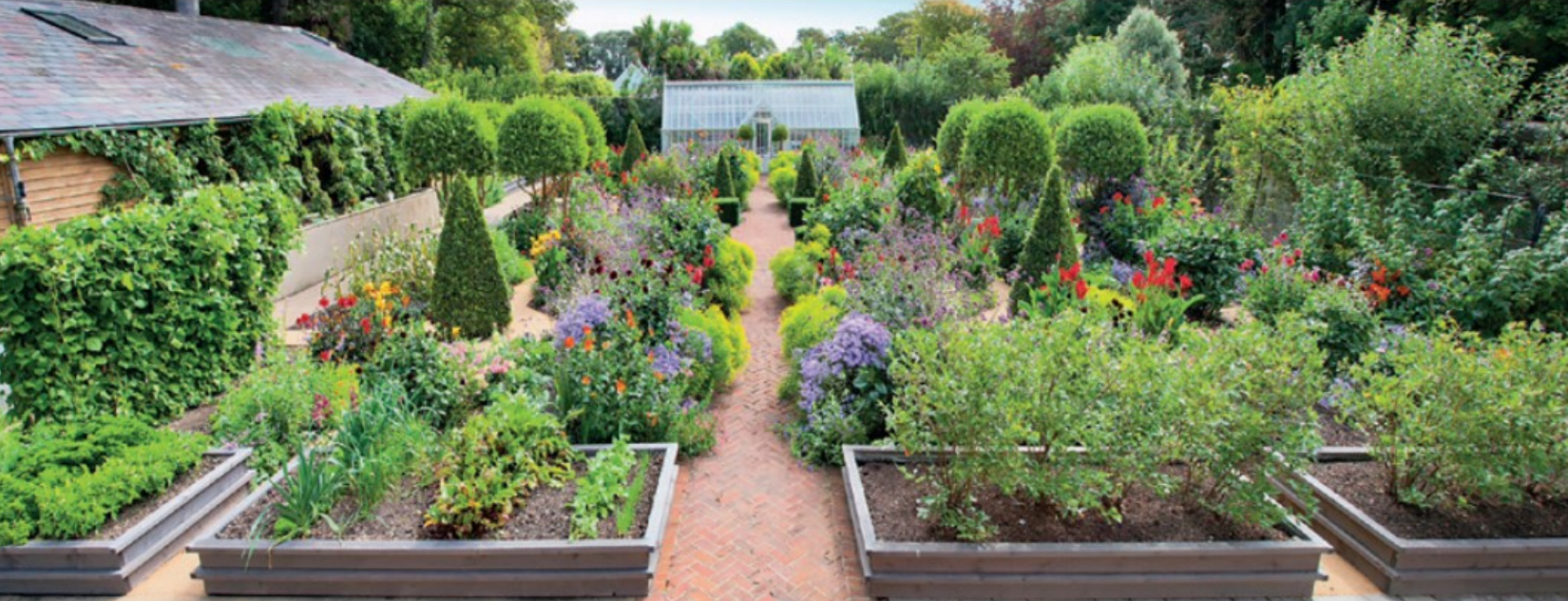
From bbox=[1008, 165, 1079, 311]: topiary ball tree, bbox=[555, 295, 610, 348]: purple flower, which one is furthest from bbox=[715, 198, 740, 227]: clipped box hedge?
bbox=[555, 295, 610, 348]: purple flower

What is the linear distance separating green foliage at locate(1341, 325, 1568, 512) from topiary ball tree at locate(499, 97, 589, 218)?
10.1 meters

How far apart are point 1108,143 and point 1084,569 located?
355 inches

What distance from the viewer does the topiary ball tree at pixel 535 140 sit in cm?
1193

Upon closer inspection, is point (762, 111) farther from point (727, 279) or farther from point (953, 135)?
point (727, 279)

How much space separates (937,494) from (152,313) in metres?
5.24

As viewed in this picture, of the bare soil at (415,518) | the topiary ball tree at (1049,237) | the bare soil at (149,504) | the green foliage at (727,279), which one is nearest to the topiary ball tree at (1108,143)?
the topiary ball tree at (1049,237)

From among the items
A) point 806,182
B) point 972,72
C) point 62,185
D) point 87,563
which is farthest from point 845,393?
point 972,72

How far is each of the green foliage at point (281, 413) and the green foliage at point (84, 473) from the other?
344 mm

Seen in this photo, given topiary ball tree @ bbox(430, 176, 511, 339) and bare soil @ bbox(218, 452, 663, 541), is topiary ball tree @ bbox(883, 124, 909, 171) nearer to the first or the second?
topiary ball tree @ bbox(430, 176, 511, 339)

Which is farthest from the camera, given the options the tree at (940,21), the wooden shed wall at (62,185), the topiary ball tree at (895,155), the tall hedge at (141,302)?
the tree at (940,21)

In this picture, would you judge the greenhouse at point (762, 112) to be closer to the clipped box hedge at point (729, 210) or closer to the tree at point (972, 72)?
the tree at point (972, 72)

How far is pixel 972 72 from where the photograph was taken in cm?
2677

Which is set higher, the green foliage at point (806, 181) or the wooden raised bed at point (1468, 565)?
the green foliage at point (806, 181)

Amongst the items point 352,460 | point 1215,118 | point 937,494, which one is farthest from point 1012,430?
point 1215,118
